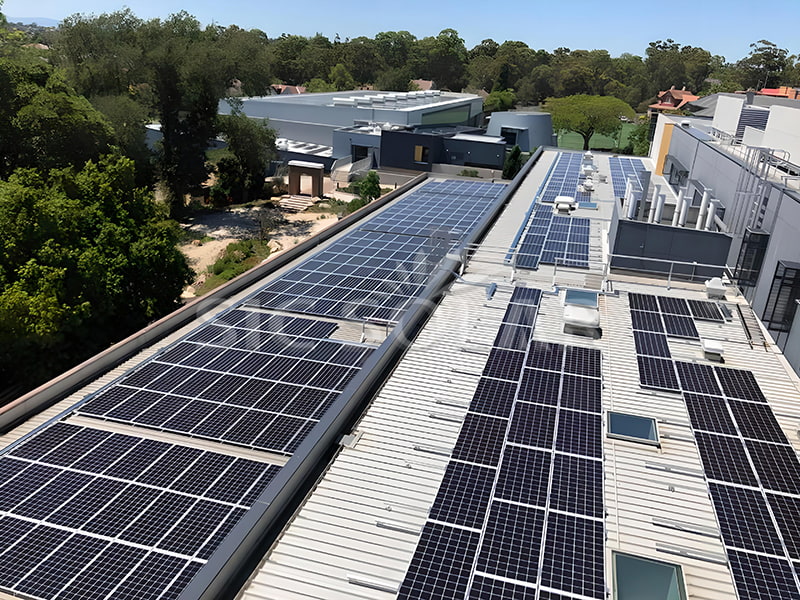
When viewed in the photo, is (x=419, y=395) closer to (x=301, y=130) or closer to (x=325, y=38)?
(x=301, y=130)

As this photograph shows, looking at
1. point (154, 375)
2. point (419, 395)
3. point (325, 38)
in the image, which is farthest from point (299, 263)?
point (325, 38)

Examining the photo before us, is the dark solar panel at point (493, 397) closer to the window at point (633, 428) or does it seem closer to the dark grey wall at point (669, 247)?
the window at point (633, 428)

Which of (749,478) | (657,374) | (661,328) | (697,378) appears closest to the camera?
(749,478)

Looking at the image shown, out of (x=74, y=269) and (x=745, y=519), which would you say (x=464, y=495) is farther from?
(x=74, y=269)

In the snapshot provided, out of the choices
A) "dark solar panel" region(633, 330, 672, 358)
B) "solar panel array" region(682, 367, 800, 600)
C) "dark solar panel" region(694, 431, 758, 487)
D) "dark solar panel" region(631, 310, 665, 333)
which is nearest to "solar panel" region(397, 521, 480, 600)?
"solar panel array" region(682, 367, 800, 600)

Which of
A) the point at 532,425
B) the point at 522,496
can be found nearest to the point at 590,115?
the point at 532,425
